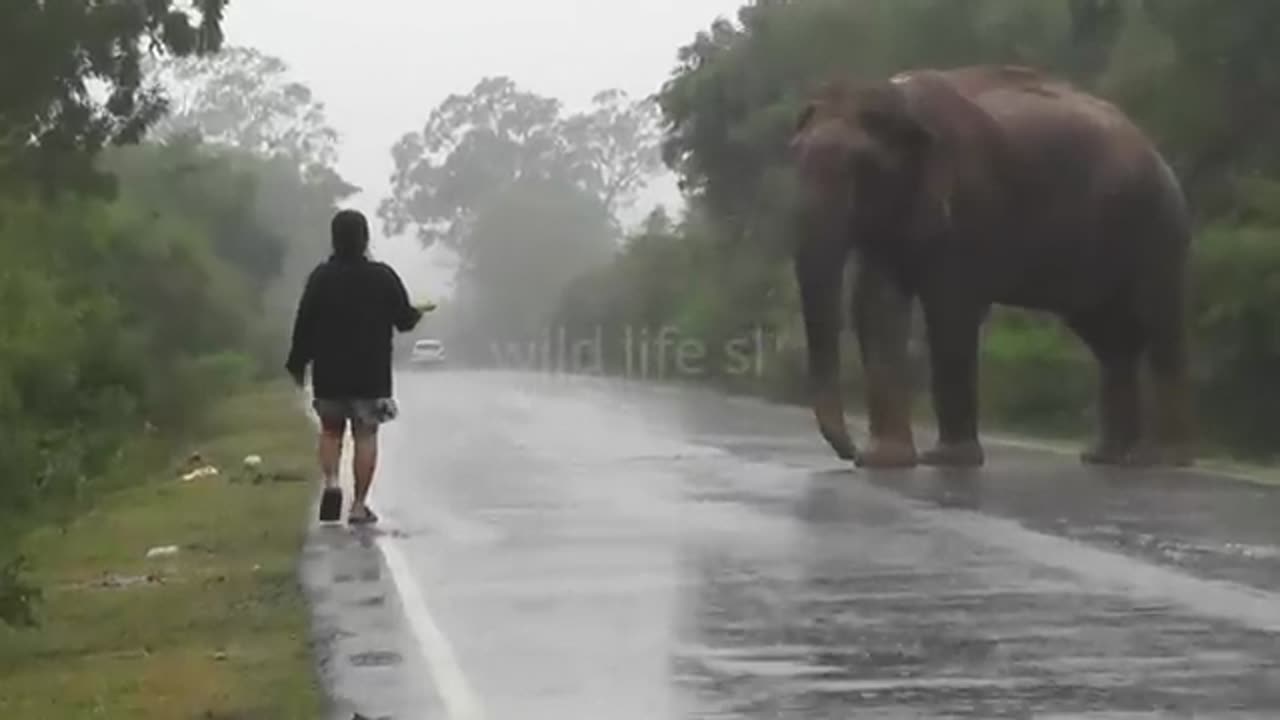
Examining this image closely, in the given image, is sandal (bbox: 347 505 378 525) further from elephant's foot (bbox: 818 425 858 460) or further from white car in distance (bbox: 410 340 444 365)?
white car in distance (bbox: 410 340 444 365)

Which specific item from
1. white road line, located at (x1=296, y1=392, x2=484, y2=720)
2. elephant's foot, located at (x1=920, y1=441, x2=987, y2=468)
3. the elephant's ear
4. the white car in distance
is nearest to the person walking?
white road line, located at (x1=296, y1=392, x2=484, y2=720)

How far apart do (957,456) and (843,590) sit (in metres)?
8.33

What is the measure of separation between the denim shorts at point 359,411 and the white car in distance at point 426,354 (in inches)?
3372

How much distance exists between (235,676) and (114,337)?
22.2 m

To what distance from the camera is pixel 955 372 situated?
1911cm

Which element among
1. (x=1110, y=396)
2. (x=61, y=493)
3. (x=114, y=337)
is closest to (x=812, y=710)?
(x=1110, y=396)

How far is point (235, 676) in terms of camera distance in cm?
934

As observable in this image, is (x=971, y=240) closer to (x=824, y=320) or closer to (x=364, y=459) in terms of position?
(x=824, y=320)

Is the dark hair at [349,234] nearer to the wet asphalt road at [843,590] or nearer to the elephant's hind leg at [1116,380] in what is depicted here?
the wet asphalt road at [843,590]

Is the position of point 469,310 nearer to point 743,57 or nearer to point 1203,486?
point 743,57

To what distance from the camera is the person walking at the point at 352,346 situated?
15305mm

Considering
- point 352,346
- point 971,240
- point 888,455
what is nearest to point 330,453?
point 352,346

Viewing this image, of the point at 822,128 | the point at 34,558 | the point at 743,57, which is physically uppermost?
the point at 743,57

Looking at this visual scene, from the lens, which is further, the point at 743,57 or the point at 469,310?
the point at 469,310
